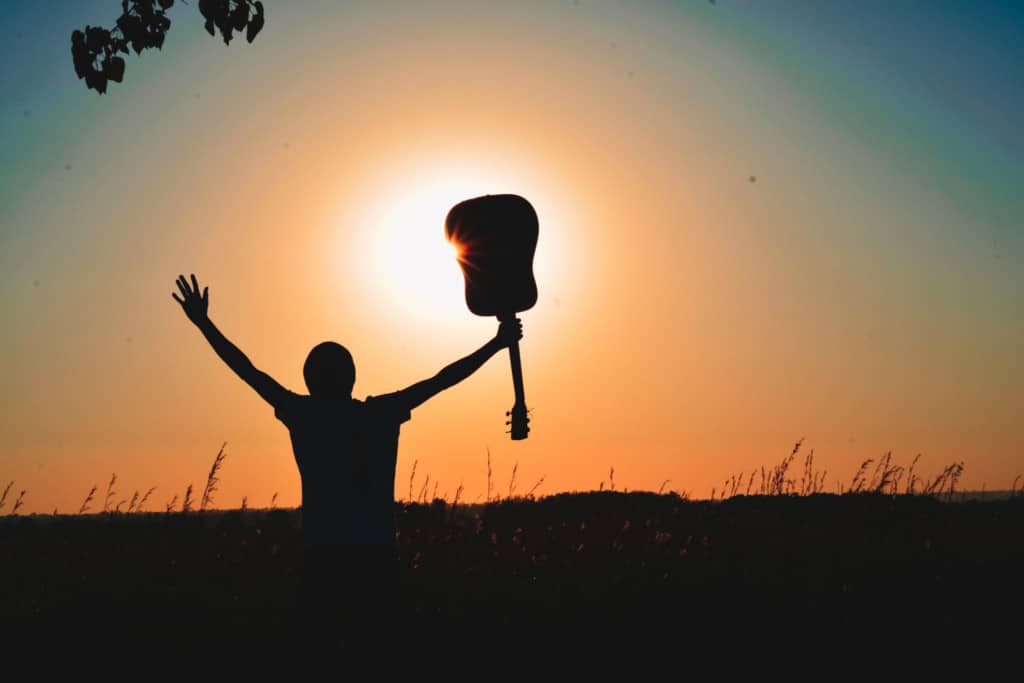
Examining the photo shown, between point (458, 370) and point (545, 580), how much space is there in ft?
9.34

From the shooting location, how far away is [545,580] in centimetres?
705

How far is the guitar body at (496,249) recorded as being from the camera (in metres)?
5.98

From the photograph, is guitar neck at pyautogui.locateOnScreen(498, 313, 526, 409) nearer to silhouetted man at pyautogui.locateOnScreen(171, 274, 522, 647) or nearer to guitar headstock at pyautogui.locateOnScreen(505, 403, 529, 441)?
guitar headstock at pyautogui.locateOnScreen(505, 403, 529, 441)

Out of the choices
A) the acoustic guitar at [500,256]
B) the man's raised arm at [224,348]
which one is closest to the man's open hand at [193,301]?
the man's raised arm at [224,348]

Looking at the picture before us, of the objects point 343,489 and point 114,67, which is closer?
point 343,489

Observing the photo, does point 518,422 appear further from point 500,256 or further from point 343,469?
point 343,469

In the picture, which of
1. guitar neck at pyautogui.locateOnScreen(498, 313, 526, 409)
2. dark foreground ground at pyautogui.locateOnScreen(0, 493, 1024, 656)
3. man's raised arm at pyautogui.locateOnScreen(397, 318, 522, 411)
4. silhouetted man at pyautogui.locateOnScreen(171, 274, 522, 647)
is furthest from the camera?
dark foreground ground at pyautogui.locateOnScreen(0, 493, 1024, 656)

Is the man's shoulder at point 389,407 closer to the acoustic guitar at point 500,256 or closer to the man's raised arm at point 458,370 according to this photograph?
the man's raised arm at point 458,370

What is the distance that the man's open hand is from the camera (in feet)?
16.4

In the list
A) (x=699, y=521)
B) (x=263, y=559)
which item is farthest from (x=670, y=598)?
(x=699, y=521)

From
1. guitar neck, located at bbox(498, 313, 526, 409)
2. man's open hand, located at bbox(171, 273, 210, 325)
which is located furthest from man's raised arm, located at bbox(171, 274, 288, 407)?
guitar neck, located at bbox(498, 313, 526, 409)

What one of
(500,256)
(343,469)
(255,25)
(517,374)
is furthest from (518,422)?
(255,25)

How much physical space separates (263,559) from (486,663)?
3.28 metres

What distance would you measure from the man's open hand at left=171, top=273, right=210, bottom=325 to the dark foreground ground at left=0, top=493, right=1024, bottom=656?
70.6 inches
